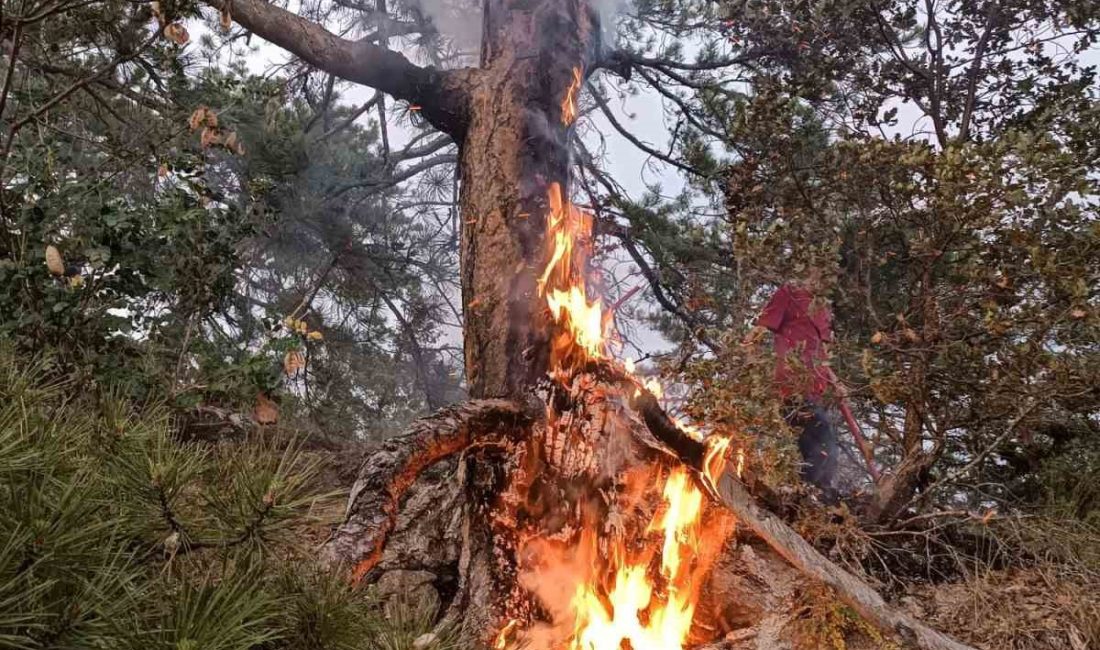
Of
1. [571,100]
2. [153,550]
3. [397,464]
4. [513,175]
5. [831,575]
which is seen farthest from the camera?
[571,100]

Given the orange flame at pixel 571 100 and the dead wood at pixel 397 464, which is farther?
the orange flame at pixel 571 100

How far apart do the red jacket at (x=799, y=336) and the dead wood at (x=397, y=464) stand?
1.35 meters

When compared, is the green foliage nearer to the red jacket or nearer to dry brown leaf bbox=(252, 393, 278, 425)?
dry brown leaf bbox=(252, 393, 278, 425)

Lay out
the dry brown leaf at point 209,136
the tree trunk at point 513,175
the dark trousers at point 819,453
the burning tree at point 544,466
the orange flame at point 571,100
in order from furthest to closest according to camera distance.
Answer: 1. the dark trousers at point 819,453
2. the orange flame at point 571,100
3. the tree trunk at point 513,175
4. the dry brown leaf at point 209,136
5. the burning tree at point 544,466

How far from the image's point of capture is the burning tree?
312 centimetres

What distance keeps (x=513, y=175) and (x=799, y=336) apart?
1.86 meters

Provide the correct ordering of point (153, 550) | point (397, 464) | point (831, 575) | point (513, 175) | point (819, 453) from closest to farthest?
point (153, 550) → point (397, 464) → point (831, 575) → point (513, 175) → point (819, 453)

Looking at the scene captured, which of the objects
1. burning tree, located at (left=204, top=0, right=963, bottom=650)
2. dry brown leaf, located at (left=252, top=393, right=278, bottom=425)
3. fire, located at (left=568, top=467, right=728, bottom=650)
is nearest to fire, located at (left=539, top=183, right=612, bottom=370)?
burning tree, located at (left=204, top=0, right=963, bottom=650)

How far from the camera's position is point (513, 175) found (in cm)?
384

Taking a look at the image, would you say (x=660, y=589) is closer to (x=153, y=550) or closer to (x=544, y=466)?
(x=544, y=466)

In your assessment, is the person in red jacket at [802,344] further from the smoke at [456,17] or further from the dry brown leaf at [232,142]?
the smoke at [456,17]


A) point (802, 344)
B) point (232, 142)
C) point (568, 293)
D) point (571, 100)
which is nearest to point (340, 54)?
point (232, 142)

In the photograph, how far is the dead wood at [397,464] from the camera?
223 centimetres

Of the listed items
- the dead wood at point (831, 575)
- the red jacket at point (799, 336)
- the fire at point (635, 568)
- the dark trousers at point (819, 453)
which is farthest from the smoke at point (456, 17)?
the dead wood at point (831, 575)
